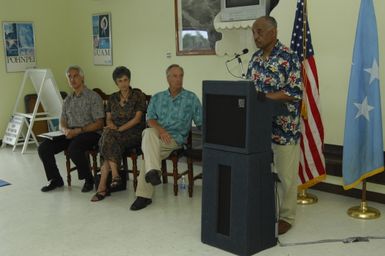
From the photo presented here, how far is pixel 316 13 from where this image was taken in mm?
4406

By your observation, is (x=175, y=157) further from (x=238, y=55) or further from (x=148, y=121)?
(x=238, y=55)

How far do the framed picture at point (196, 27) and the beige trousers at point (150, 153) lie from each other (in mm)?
1671

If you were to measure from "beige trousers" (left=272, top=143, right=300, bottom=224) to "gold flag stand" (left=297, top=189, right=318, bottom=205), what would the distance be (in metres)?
0.71

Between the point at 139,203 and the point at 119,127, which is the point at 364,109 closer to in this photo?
the point at 139,203

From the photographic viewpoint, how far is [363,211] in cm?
379

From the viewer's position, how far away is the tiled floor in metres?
3.20

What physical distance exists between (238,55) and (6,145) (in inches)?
163

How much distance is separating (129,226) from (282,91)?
5.11ft

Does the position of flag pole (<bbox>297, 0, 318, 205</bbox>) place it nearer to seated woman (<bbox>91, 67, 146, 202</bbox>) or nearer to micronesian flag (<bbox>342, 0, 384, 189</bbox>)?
micronesian flag (<bbox>342, 0, 384, 189</bbox>)

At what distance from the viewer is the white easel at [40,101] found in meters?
6.61

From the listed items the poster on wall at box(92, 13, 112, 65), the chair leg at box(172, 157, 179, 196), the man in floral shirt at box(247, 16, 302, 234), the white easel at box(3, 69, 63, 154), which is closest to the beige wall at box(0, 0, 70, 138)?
the white easel at box(3, 69, 63, 154)

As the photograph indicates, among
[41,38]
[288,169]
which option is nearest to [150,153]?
[288,169]

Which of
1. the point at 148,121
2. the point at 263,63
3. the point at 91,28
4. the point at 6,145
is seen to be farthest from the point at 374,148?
the point at 6,145

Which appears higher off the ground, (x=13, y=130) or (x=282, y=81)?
(x=282, y=81)
